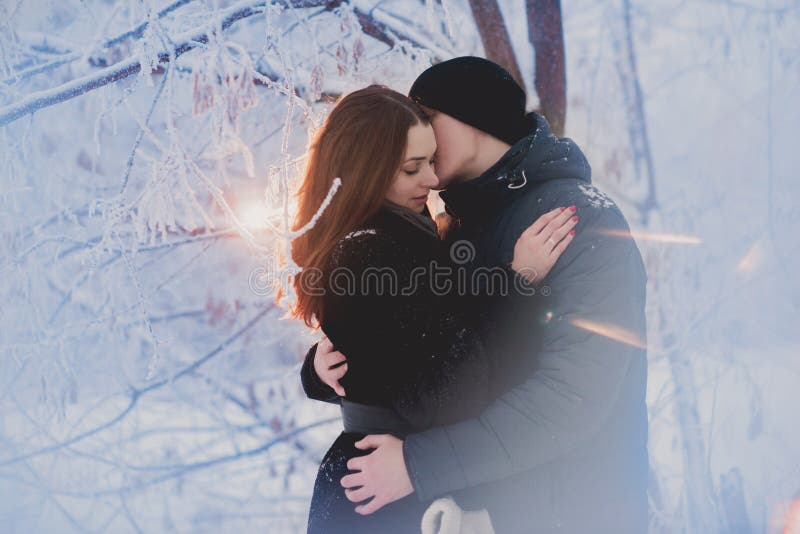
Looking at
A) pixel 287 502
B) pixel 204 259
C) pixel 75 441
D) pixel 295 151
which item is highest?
pixel 295 151

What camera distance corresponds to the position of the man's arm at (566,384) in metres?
1.23

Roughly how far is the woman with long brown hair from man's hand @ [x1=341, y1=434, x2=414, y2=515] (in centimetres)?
3

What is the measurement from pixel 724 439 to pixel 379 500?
2.67 meters

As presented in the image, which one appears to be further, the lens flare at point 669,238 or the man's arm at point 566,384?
the lens flare at point 669,238

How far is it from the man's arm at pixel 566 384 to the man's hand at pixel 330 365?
288 mm

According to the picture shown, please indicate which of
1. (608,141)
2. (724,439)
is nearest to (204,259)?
(608,141)

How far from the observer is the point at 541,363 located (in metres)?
1.33

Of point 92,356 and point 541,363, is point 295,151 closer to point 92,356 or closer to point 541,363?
point 92,356

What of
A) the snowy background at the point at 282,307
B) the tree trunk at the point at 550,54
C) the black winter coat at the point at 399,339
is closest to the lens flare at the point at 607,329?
the black winter coat at the point at 399,339

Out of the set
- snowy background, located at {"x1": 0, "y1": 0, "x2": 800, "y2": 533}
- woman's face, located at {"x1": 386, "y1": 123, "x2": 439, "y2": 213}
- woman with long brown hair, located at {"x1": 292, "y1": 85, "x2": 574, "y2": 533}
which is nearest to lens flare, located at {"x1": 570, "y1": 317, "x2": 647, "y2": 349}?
woman with long brown hair, located at {"x1": 292, "y1": 85, "x2": 574, "y2": 533}

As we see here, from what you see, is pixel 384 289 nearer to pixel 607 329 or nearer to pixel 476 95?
pixel 607 329

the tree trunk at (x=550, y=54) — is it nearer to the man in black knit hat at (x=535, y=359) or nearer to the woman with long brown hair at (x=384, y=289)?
the man in black knit hat at (x=535, y=359)

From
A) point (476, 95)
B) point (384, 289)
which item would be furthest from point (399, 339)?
point (476, 95)

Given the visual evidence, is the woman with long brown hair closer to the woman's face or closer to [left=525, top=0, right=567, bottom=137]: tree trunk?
the woman's face
